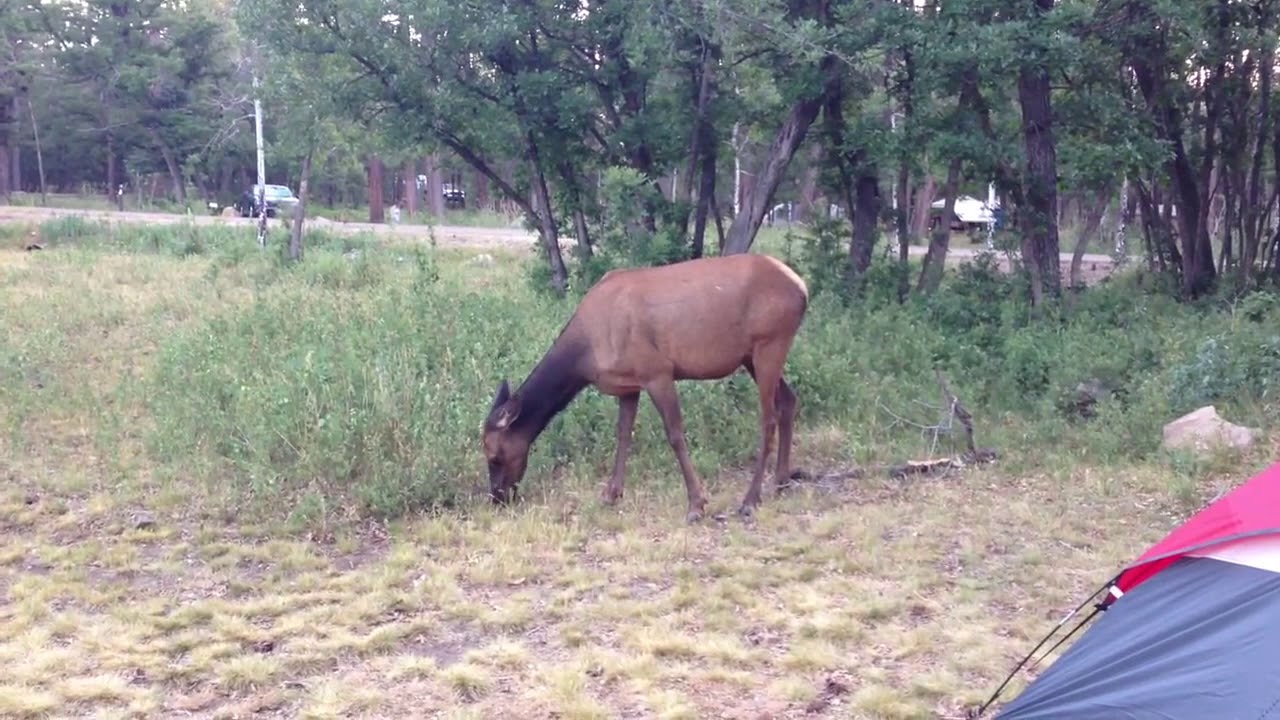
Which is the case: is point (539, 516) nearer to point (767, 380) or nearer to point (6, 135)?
point (767, 380)

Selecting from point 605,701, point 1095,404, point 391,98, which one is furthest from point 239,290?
point 605,701

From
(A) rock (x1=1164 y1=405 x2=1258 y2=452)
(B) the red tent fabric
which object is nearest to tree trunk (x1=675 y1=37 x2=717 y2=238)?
(A) rock (x1=1164 y1=405 x2=1258 y2=452)

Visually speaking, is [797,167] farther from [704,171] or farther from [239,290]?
[239,290]

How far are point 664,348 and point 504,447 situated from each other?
131cm

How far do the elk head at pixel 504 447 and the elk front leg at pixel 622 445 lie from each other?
2.09 feet

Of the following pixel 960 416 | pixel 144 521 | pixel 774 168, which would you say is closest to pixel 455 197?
pixel 774 168

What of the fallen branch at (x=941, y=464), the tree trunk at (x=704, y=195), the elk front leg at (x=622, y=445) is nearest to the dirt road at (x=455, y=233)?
the tree trunk at (x=704, y=195)

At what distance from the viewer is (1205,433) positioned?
9242 millimetres

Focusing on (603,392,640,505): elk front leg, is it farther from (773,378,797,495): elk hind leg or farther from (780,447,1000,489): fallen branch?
(780,447,1000,489): fallen branch

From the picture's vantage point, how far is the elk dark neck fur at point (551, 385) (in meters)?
8.86

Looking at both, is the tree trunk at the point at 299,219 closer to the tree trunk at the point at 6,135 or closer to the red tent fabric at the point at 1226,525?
the red tent fabric at the point at 1226,525

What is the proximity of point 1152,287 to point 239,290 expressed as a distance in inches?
474

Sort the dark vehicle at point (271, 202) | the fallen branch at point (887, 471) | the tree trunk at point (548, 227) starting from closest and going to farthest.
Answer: the fallen branch at point (887, 471), the tree trunk at point (548, 227), the dark vehicle at point (271, 202)

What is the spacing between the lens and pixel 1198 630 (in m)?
4.38
